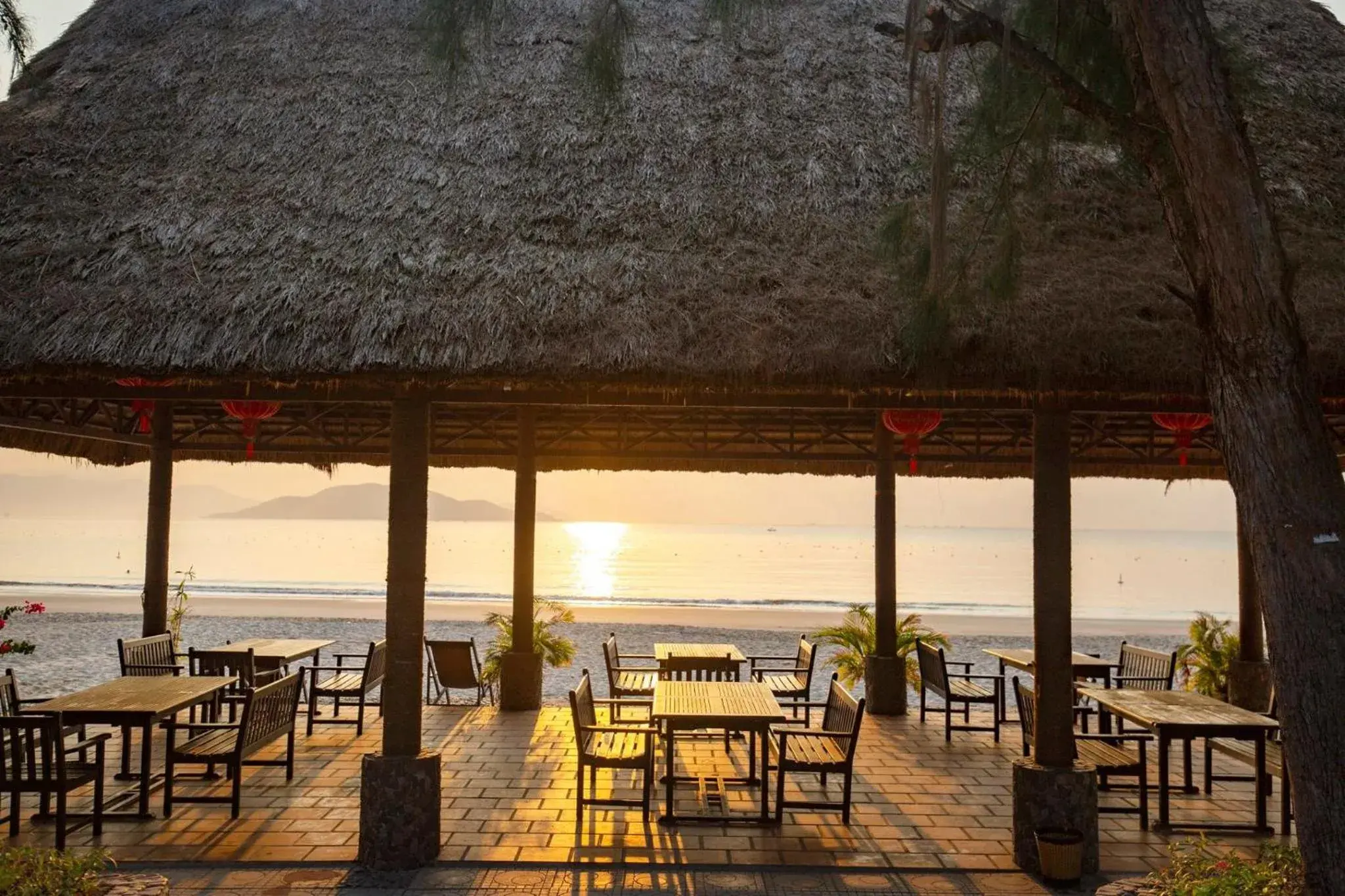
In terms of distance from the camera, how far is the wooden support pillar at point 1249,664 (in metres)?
9.14

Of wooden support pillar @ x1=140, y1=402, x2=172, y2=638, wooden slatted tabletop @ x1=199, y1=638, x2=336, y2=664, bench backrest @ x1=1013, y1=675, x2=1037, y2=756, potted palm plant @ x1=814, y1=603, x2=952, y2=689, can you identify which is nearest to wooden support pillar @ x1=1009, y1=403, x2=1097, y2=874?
bench backrest @ x1=1013, y1=675, x2=1037, y2=756

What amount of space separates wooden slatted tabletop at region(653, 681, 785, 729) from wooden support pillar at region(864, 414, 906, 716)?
276 centimetres

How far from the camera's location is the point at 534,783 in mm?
6496

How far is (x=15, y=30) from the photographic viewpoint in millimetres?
4621

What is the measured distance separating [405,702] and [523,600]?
404cm

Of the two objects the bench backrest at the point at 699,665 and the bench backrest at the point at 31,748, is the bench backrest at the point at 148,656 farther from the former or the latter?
the bench backrest at the point at 699,665

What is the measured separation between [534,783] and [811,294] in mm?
3956

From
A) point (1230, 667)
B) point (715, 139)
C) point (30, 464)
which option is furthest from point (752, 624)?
point (715, 139)

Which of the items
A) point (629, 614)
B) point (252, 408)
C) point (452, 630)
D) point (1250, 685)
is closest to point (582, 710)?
point (252, 408)

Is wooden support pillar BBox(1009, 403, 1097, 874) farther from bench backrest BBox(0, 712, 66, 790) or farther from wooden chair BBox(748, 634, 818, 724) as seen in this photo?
bench backrest BBox(0, 712, 66, 790)

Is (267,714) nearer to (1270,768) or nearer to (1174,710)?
(1174,710)

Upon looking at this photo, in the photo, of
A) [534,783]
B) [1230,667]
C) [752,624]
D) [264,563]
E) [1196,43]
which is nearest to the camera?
[1196,43]

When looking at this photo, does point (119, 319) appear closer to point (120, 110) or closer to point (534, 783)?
point (120, 110)

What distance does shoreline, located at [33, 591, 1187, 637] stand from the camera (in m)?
23.8
